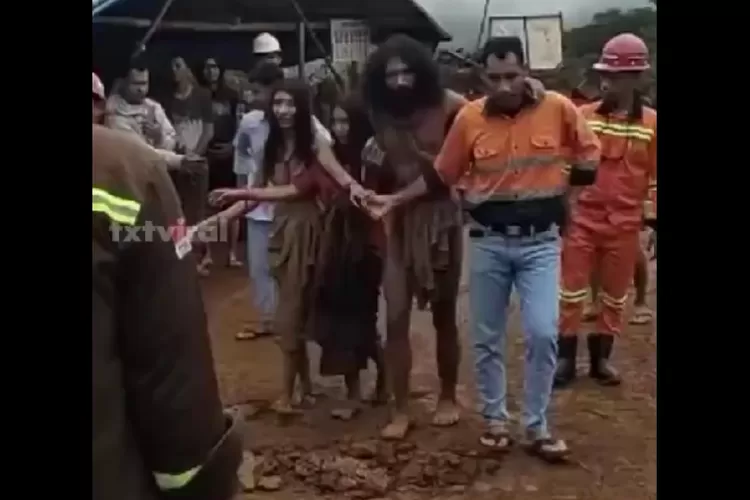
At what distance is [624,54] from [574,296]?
0.44 m

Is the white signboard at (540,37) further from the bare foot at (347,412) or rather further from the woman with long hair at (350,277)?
the bare foot at (347,412)

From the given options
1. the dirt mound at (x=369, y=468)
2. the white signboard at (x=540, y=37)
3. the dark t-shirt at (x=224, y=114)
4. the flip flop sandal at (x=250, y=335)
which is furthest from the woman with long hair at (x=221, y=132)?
the white signboard at (x=540, y=37)

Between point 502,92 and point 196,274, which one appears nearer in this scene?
point 196,274

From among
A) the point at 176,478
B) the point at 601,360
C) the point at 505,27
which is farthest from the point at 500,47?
the point at 176,478

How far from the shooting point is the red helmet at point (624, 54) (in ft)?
6.63

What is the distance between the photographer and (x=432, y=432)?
6.92ft

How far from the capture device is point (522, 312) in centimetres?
212

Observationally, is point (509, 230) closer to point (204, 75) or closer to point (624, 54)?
point (624, 54)

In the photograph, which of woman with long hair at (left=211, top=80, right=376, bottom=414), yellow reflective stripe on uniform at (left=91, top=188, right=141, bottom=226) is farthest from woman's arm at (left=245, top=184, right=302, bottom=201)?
yellow reflective stripe on uniform at (left=91, top=188, right=141, bottom=226)

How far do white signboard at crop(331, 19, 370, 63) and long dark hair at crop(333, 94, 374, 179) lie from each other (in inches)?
2.7

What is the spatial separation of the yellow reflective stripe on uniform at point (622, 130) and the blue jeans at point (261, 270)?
605 millimetres
